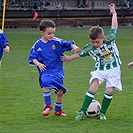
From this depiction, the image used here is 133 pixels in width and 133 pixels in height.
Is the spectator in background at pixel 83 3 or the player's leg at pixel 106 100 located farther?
the spectator in background at pixel 83 3

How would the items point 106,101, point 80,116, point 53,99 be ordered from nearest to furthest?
A: point 80,116 → point 106,101 → point 53,99

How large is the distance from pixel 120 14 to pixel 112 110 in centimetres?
1970

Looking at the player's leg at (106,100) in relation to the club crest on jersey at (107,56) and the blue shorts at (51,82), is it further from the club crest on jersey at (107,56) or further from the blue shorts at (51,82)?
the blue shorts at (51,82)

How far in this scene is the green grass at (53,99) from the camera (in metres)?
8.13

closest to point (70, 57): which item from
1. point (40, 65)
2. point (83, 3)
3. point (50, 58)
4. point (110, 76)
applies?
point (50, 58)

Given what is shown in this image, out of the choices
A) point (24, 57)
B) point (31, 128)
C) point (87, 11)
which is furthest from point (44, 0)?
point (31, 128)

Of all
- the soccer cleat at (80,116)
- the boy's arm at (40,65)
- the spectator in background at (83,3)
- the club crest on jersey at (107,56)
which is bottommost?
the soccer cleat at (80,116)

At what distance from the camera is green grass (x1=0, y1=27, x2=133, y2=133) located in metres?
8.13

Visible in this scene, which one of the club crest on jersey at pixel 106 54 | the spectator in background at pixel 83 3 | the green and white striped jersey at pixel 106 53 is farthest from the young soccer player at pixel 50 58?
the spectator in background at pixel 83 3

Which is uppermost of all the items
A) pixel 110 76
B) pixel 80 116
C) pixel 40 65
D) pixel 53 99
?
pixel 40 65

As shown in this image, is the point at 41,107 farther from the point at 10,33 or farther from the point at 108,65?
the point at 10,33

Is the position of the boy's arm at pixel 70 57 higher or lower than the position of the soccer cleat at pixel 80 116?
higher

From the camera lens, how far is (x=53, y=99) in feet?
34.6

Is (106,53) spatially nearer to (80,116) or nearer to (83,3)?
(80,116)
